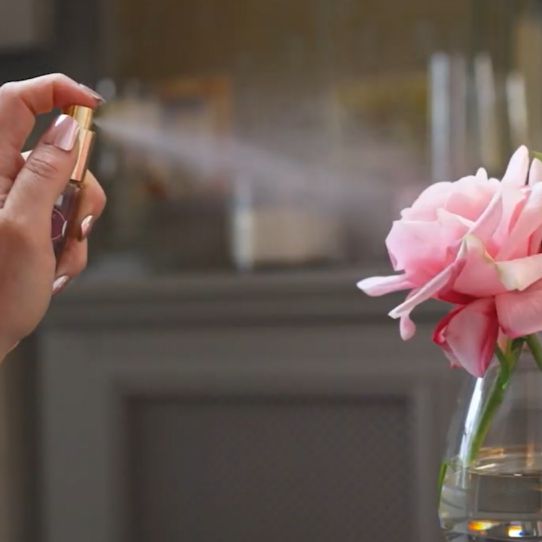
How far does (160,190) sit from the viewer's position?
1.79 meters

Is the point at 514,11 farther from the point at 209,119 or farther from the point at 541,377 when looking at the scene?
the point at 541,377

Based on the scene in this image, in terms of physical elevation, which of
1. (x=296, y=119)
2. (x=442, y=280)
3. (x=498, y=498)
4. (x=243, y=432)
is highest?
(x=296, y=119)

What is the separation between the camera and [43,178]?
57cm

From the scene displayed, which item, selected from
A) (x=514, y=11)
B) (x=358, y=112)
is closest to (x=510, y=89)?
(x=514, y=11)

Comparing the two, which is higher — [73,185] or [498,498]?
[73,185]

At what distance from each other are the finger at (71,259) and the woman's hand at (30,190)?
16 mm

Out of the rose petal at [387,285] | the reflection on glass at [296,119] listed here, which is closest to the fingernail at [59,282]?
the rose petal at [387,285]

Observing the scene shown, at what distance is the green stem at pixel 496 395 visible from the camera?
1.76 feet

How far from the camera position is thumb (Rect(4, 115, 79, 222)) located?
568mm

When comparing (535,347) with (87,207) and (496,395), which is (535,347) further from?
(87,207)

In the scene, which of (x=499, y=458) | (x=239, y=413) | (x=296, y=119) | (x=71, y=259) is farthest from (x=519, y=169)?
(x=296, y=119)

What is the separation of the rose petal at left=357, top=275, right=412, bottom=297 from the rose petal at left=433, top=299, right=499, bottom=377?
3 cm

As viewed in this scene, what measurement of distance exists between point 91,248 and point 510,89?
0.67 metres

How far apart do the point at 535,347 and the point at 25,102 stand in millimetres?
281
